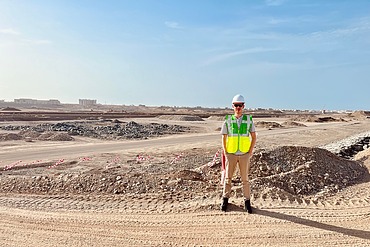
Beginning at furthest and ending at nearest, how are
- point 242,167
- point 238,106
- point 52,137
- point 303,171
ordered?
point 52,137
point 303,171
point 242,167
point 238,106

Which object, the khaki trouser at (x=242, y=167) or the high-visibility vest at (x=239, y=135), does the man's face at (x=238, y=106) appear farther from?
the khaki trouser at (x=242, y=167)

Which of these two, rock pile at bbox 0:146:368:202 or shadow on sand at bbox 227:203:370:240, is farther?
rock pile at bbox 0:146:368:202

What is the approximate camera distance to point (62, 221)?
7.23 m

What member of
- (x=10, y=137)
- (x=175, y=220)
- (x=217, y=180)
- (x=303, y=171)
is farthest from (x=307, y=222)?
(x=10, y=137)

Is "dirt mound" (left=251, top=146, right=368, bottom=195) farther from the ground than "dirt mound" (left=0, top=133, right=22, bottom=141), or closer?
farther from the ground

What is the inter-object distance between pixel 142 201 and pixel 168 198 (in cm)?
59

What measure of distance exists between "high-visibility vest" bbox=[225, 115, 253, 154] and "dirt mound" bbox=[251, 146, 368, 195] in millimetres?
2261

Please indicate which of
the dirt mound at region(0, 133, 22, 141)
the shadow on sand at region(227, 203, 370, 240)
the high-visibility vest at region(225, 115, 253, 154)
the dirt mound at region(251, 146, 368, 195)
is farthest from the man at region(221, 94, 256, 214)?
the dirt mound at region(0, 133, 22, 141)

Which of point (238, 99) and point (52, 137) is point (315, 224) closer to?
point (238, 99)

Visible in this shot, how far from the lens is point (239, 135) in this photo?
717 centimetres

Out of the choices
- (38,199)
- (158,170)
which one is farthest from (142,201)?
(158,170)

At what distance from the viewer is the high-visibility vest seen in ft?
23.5

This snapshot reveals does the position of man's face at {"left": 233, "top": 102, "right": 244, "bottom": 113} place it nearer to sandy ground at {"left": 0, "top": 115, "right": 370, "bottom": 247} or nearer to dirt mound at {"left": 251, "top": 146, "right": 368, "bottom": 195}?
sandy ground at {"left": 0, "top": 115, "right": 370, "bottom": 247}

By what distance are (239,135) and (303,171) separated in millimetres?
4800
